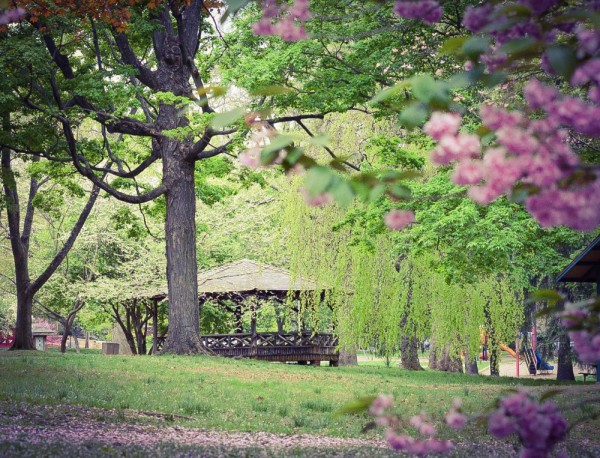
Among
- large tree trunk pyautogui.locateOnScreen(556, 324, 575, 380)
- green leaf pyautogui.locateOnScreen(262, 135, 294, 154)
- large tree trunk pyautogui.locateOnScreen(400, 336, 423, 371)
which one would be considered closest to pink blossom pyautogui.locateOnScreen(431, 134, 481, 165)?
green leaf pyautogui.locateOnScreen(262, 135, 294, 154)

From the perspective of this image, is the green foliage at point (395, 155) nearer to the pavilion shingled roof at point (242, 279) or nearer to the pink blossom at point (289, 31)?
the pavilion shingled roof at point (242, 279)

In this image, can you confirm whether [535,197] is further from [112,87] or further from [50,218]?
[50,218]

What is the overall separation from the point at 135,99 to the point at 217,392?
8845mm

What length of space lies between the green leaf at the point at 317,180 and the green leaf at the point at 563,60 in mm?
694

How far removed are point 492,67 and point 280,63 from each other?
14.3 metres

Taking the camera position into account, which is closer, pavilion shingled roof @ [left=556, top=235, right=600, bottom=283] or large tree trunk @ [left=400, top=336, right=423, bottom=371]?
pavilion shingled roof @ [left=556, top=235, right=600, bottom=283]

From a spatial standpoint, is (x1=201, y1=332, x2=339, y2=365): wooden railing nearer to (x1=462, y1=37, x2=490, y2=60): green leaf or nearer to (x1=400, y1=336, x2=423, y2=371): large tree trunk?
(x1=400, y1=336, x2=423, y2=371): large tree trunk

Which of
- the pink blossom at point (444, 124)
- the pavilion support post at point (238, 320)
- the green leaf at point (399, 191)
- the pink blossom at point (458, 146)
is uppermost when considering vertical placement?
the pink blossom at point (444, 124)

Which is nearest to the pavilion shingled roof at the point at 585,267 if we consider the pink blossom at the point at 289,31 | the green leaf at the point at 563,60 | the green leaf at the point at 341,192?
the pink blossom at the point at 289,31

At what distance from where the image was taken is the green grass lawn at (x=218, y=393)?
1042 centimetres

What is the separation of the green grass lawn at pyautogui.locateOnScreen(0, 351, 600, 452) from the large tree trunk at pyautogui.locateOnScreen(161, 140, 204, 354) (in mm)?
2352

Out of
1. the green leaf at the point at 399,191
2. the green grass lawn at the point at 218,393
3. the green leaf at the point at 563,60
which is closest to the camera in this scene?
the green leaf at the point at 563,60

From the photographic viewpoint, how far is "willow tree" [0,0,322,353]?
58.3 feet

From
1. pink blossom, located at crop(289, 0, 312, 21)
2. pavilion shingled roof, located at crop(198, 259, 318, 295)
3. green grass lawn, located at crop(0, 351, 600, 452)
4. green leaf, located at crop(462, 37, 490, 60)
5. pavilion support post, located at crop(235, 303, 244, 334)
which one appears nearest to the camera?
green leaf, located at crop(462, 37, 490, 60)
